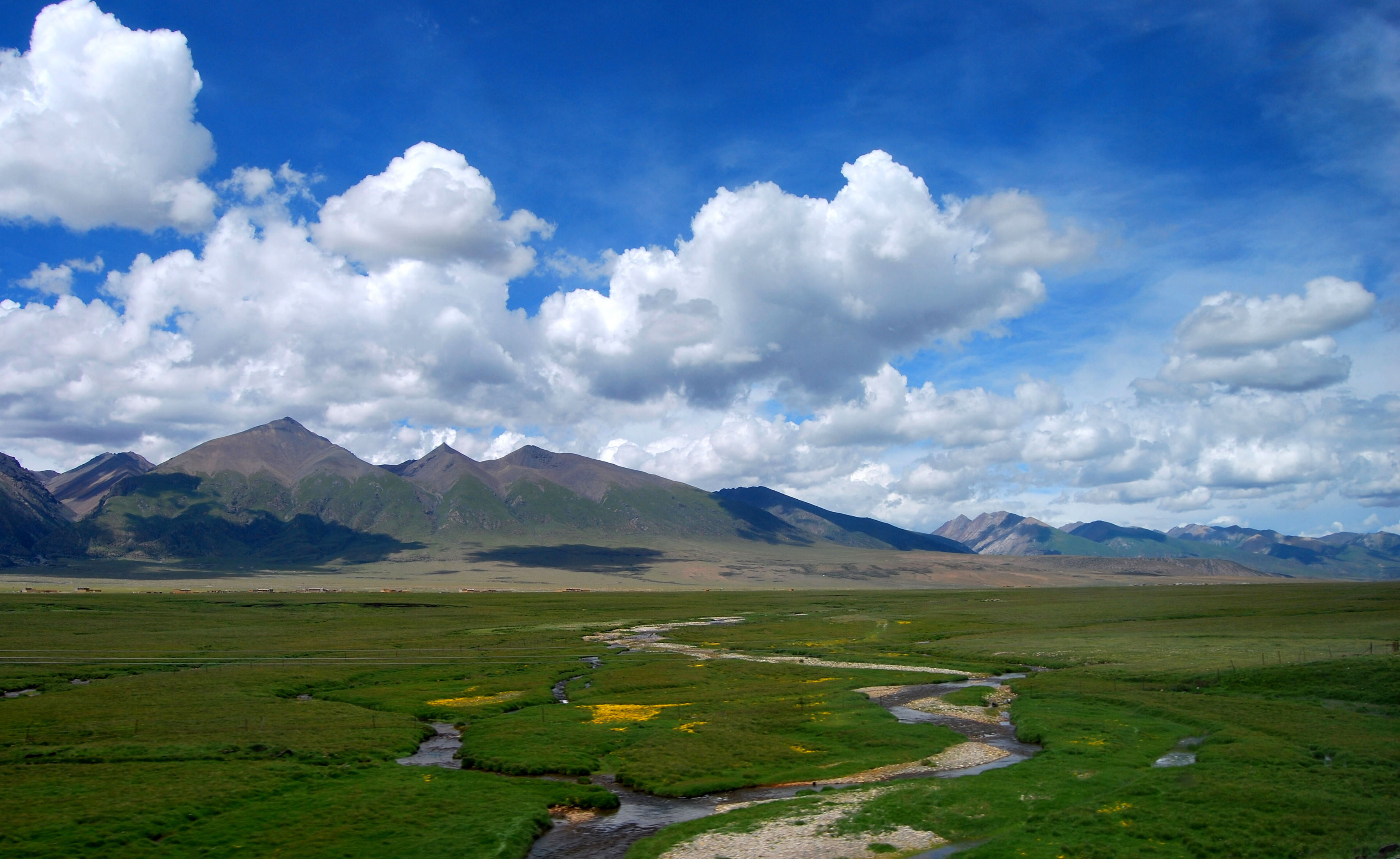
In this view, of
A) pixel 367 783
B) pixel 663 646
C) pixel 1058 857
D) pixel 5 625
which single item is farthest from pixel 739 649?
pixel 5 625

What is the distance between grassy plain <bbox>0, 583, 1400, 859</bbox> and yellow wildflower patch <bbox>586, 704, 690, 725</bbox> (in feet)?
1.15

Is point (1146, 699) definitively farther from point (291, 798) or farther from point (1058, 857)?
point (291, 798)

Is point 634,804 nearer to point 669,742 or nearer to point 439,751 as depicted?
point 669,742

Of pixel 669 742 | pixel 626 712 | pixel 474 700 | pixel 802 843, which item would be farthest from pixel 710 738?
pixel 474 700

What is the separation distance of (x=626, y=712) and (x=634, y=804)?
2130 cm

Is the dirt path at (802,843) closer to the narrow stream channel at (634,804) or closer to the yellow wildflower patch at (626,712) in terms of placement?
A: the narrow stream channel at (634,804)

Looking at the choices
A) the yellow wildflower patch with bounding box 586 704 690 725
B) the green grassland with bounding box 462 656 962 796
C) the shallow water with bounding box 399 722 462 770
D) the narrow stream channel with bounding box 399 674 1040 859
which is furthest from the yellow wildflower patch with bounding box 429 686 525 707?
the yellow wildflower patch with bounding box 586 704 690 725

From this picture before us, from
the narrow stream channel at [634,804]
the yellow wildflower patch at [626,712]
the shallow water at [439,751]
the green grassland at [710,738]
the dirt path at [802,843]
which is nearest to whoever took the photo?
the dirt path at [802,843]

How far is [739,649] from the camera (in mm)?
99125

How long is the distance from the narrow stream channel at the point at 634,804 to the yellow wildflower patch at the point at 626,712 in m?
9.55

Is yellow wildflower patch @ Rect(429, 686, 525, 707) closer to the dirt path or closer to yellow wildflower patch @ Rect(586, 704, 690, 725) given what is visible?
yellow wildflower patch @ Rect(586, 704, 690, 725)

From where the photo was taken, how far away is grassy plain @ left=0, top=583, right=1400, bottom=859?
27.2 m

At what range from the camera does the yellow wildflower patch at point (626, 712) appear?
51031mm

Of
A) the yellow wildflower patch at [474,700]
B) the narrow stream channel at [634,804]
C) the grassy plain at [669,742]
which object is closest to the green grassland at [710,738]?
the grassy plain at [669,742]
